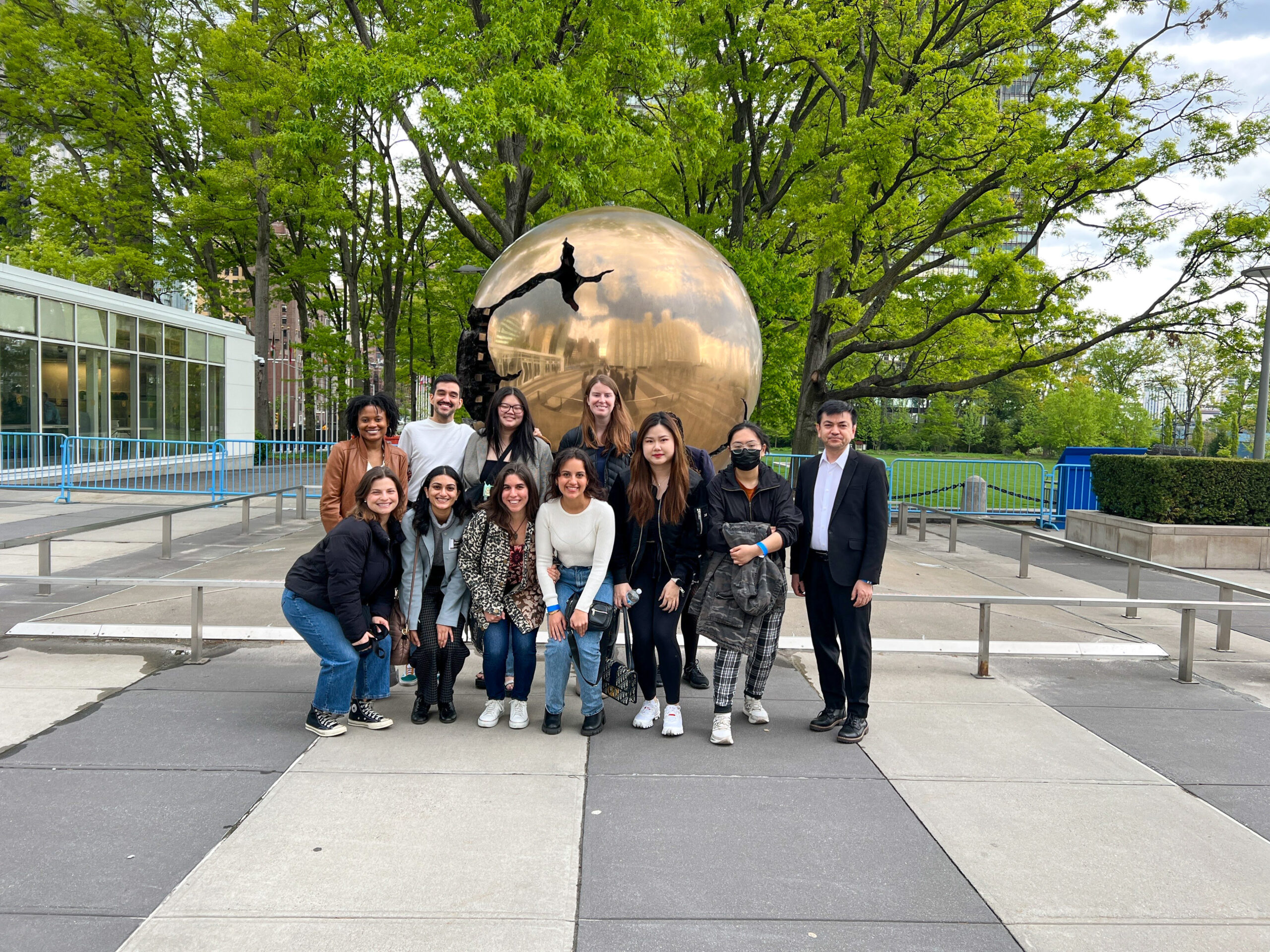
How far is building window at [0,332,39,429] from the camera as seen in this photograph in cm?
1573

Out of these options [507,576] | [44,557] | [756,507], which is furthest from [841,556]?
[44,557]

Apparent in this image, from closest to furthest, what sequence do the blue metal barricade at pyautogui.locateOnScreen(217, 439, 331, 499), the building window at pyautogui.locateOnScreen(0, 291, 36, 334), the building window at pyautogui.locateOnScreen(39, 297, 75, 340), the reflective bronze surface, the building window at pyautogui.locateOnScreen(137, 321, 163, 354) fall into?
the reflective bronze surface
the blue metal barricade at pyautogui.locateOnScreen(217, 439, 331, 499)
the building window at pyautogui.locateOnScreen(0, 291, 36, 334)
the building window at pyautogui.locateOnScreen(39, 297, 75, 340)
the building window at pyautogui.locateOnScreen(137, 321, 163, 354)

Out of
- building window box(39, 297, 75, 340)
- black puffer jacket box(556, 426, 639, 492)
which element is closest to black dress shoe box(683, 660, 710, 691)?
black puffer jacket box(556, 426, 639, 492)

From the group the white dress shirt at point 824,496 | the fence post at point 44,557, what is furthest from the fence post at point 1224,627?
the fence post at point 44,557

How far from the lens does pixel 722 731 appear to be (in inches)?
166

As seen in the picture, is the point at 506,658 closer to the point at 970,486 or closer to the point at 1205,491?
the point at 1205,491

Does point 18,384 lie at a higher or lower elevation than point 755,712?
higher

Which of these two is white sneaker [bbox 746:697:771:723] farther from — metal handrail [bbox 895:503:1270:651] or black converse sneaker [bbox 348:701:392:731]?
metal handrail [bbox 895:503:1270:651]

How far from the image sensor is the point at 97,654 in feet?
18.0

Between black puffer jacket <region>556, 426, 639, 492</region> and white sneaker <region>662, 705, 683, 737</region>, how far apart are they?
3.83 ft

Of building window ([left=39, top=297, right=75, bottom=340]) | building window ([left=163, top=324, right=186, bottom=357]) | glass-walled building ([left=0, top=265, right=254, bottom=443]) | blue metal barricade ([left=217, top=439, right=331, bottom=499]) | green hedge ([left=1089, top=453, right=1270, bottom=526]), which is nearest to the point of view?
green hedge ([left=1089, top=453, right=1270, bottom=526])

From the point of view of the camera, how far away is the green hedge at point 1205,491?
10.5 meters

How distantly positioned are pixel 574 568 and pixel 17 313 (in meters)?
16.8

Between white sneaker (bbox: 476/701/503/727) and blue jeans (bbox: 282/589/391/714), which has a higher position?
Result: blue jeans (bbox: 282/589/391/714)
